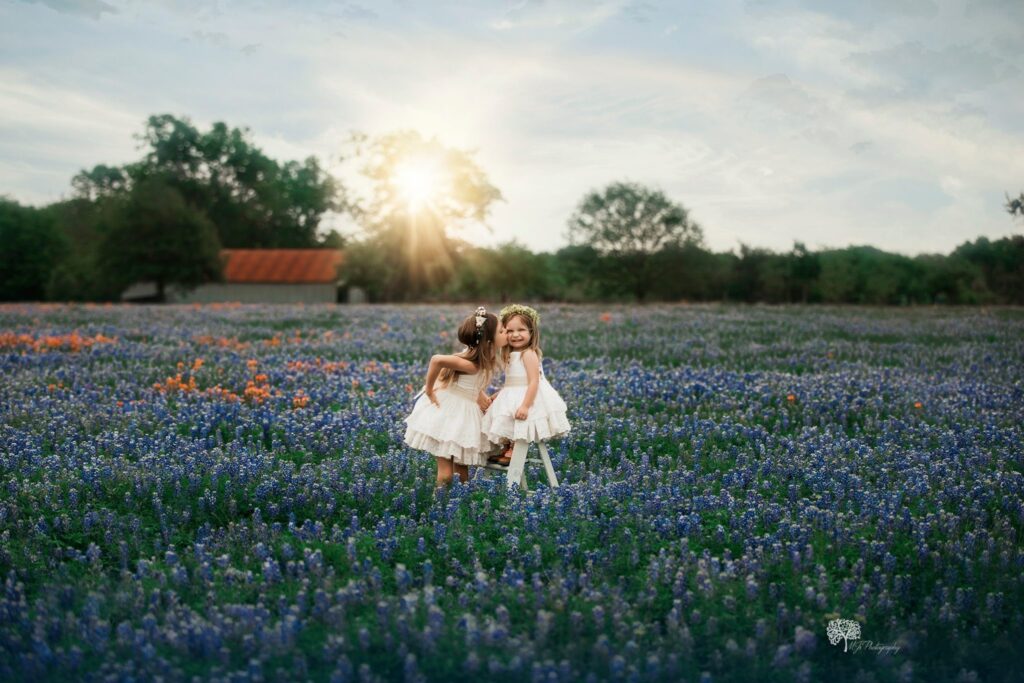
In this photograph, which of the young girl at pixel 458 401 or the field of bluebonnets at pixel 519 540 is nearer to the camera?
the field of bluebonnets at pixel 519 540

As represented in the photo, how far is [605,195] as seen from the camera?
260ft

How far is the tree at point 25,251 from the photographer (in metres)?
67.9

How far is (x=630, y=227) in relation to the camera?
77125 mm

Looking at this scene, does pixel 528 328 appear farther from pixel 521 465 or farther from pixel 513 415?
pixel 521 465

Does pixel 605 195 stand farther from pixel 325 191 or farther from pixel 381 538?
pixel 381 538

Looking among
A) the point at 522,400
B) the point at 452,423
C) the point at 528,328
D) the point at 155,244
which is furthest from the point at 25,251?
the point at 522,400

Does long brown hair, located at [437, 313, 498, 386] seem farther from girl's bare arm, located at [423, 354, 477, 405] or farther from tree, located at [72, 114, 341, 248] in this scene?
tree, located at [72, 114, 341, 248]

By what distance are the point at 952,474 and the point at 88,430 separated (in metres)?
7.16

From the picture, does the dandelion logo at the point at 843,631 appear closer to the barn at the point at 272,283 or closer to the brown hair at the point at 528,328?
the brown hair at the point at 528,328

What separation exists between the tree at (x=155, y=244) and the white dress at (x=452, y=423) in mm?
58321

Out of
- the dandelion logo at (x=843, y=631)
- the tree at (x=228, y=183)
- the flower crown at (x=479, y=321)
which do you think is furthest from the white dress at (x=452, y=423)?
the tree at (x=228, y=183)

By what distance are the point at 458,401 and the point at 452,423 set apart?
0.62 ft

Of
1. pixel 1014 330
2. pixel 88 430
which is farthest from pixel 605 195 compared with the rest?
pixel 88 430

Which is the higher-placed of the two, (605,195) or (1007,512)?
(605,195)
